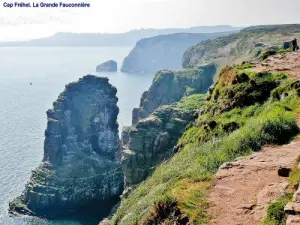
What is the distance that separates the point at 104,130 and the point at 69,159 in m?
10.2

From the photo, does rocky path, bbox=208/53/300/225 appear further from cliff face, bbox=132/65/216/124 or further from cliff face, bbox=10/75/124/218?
cliff face, bbox=132/65/216/124

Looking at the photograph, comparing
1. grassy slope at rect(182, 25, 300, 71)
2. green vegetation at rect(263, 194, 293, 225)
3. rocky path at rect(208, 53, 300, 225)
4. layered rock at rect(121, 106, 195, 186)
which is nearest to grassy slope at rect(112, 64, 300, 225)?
rocky path at rect(208, 53, 300, 225)

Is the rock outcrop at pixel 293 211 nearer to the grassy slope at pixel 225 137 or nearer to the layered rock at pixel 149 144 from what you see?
the grassy slope at pixel 225 137

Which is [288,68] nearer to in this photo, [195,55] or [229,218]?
[229,218]

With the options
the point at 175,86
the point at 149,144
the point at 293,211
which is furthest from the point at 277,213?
the point at 175,86

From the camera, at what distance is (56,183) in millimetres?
85062

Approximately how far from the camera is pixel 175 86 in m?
138

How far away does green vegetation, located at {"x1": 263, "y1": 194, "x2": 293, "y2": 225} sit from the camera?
12350 millimetres

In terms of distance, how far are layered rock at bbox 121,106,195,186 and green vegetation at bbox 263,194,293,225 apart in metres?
53.9

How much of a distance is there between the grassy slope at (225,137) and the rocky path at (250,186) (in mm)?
471

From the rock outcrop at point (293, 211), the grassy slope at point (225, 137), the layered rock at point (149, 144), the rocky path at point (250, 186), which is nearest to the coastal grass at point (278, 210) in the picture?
the rocky path at point (250, 186)

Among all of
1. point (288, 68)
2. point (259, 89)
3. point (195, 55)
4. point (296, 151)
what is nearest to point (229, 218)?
point (296, 151)

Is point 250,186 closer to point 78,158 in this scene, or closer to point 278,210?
point 278,210

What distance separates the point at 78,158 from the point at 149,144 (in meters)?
23.8
